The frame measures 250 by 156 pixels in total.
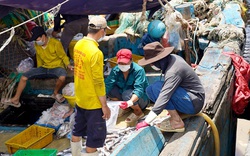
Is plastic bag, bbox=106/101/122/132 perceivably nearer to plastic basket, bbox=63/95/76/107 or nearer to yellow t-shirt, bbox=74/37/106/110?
plastic basket, bbox=63/95/76/107

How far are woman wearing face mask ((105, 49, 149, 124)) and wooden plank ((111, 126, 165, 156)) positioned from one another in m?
1.07

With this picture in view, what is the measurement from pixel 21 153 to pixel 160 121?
5.52 ft

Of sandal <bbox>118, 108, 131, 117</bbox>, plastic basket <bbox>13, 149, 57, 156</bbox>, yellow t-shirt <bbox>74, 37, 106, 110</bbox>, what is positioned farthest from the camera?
sandal <bbox>118, 108, 131, 117</bbox>

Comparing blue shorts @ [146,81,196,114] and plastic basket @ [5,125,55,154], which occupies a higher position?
blue shorts @ [146,81,196,114]

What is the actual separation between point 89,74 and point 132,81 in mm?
1522

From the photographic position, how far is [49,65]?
5.61m

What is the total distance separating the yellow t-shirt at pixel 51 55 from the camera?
552cm

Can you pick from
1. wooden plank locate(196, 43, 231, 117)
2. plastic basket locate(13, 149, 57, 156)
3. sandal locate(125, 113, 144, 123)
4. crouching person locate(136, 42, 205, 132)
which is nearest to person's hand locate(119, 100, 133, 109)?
sandal locate(125, 113, 144, 123)

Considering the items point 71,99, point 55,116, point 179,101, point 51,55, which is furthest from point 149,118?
point 51,55

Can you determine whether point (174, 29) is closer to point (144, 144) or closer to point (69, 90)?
point (69, 90)

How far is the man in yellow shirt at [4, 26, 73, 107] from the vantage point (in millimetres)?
5512

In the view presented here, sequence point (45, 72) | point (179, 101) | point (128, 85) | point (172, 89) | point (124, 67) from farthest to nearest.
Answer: point (45, 72)
point (128, 85)
point (124, 67)
point (179, 101)
point (172, 89)

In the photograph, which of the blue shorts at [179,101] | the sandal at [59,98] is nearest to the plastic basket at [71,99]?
the sandal at [59,98]

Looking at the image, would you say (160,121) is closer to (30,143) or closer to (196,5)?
(30,143)
